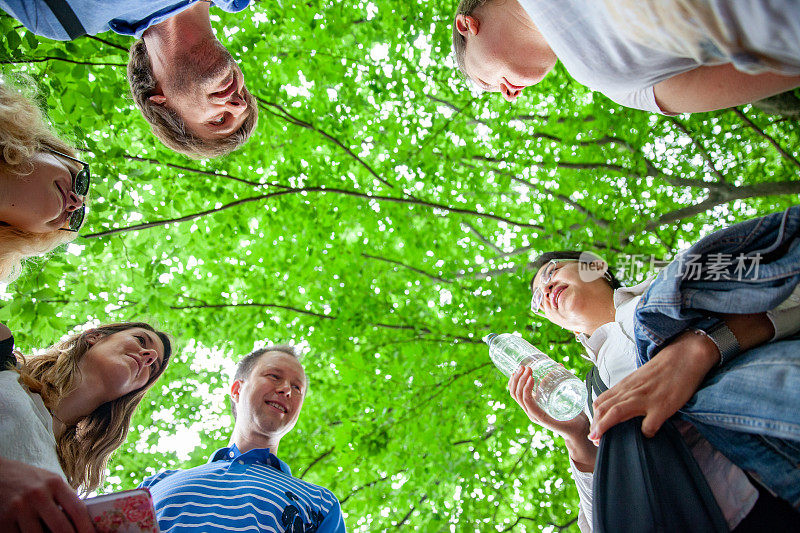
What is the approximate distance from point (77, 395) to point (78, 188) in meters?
0.91

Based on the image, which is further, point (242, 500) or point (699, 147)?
point (699, 147)

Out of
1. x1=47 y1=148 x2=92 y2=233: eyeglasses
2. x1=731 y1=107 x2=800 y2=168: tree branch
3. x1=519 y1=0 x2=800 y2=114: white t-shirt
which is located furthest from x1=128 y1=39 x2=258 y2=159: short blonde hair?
x1=731 y1=107 x2=800 y2=168: tree branch

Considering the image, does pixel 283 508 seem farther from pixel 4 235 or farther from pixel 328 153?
pixel 328 153

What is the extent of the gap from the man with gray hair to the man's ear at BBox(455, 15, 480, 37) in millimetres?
778

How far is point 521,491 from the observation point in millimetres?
4711

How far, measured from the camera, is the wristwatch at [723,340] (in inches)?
44.4

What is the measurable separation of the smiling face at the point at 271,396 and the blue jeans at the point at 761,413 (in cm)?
222

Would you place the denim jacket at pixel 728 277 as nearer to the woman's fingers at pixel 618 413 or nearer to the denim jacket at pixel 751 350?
the denim jacket at pixel 751 350

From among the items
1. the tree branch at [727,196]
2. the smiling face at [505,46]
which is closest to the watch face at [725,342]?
the smiling face at [505,46]

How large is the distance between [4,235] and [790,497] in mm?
2433

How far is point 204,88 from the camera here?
1533 mm

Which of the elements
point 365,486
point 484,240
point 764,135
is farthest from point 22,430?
point 484,240

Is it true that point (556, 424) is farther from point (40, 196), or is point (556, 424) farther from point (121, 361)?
point (40, 196)

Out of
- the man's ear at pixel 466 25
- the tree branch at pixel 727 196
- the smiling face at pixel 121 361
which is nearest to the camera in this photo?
the man's ear at pixel 466 25
